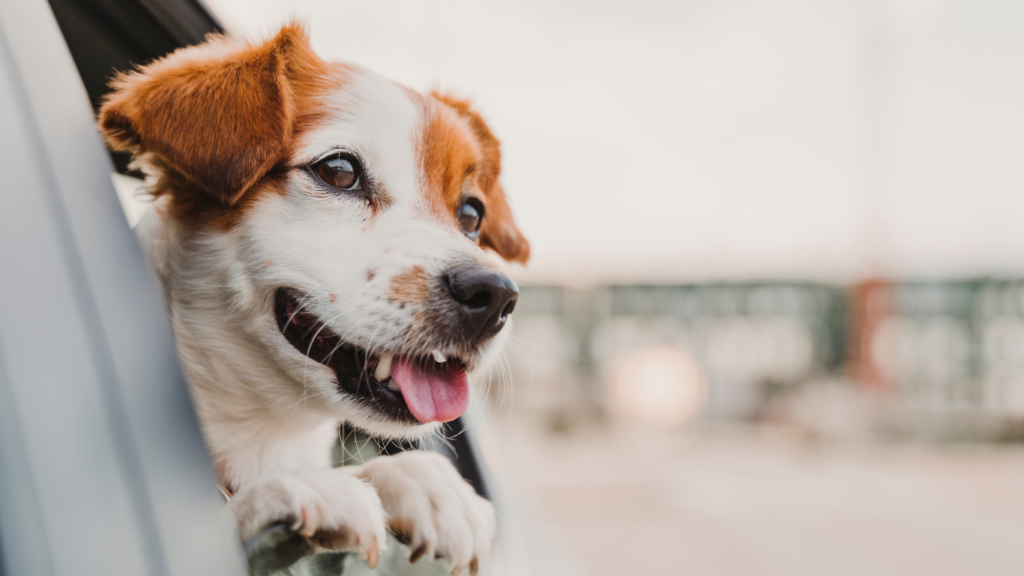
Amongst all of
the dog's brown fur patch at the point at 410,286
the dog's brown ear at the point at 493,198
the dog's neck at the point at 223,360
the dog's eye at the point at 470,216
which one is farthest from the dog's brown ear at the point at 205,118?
the dog's brown ear at the point at 493,198

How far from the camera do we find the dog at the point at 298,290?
0.97 metres

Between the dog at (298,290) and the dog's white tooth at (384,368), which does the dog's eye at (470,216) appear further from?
the dog's white tooth at (384,368)

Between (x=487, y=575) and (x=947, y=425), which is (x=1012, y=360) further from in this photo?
(x=487, y=575)

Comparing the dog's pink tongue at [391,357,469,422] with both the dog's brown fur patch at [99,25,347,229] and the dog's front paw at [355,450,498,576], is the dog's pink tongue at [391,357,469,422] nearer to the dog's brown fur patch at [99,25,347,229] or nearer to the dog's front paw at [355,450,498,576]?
the dog's front paw at [355,450,498,576]

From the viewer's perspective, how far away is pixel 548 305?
212 centimetres

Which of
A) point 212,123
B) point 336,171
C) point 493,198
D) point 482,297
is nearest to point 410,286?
point 482,297

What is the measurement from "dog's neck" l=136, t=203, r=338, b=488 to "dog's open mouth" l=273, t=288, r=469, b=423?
6 centimetres

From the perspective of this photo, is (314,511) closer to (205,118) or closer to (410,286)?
(410,286)

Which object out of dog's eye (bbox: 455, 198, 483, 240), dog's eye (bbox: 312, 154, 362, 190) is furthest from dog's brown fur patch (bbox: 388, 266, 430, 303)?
dog's eye (bbox: 455, 198, 483, 240)

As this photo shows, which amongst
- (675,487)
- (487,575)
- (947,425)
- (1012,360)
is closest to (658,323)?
(675,487)

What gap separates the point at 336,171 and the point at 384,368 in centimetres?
38

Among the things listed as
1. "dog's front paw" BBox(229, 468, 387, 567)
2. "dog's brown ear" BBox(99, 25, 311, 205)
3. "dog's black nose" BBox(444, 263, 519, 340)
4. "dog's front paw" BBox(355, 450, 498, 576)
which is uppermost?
"dog's brown ear" BBox(99, 25, 311, 205)

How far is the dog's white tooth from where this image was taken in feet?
3.37

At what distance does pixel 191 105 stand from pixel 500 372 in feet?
2.27
